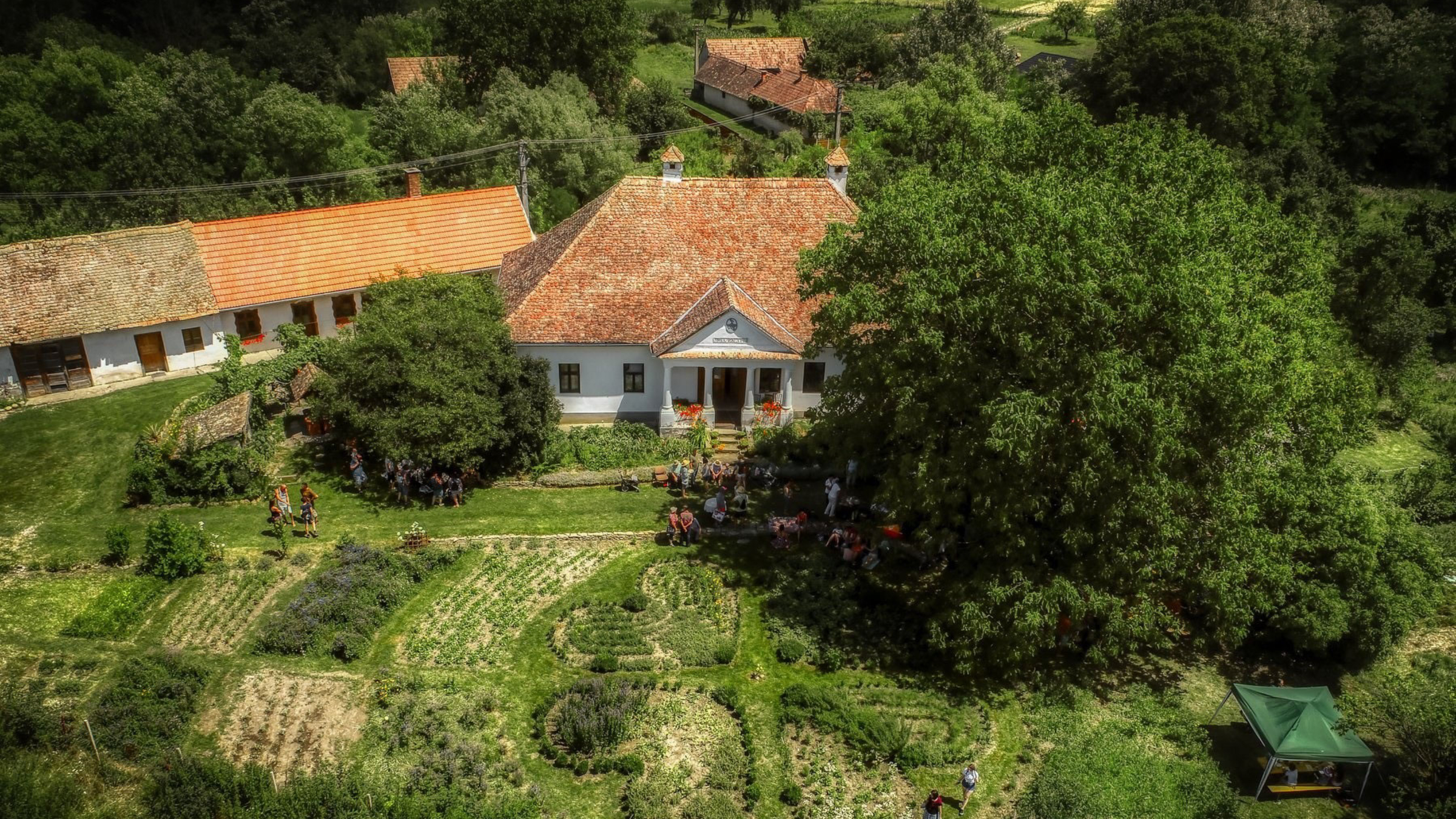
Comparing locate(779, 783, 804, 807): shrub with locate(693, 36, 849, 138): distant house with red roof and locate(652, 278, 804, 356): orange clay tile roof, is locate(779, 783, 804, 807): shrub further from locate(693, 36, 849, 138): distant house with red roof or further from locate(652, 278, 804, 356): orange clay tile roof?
locate(693, 36, 849, 138): distant house with red roof

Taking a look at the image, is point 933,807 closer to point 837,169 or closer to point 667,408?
point 667,408

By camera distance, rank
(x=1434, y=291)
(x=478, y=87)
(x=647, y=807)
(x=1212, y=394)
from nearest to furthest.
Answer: (x=647, y=807), (x=1212, y=394), (x=1434, y=291), (x=478, y=87)

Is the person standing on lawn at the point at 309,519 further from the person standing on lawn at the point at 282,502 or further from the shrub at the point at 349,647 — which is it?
the shrub at the point at 349,647

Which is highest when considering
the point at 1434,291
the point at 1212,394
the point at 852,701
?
the point at 1212,394

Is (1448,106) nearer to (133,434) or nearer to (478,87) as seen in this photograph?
(478,87)

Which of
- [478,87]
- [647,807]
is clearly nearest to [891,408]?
[647,807]

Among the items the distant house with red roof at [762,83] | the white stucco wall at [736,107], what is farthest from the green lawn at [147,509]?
the white stucco wall at [736,107]
